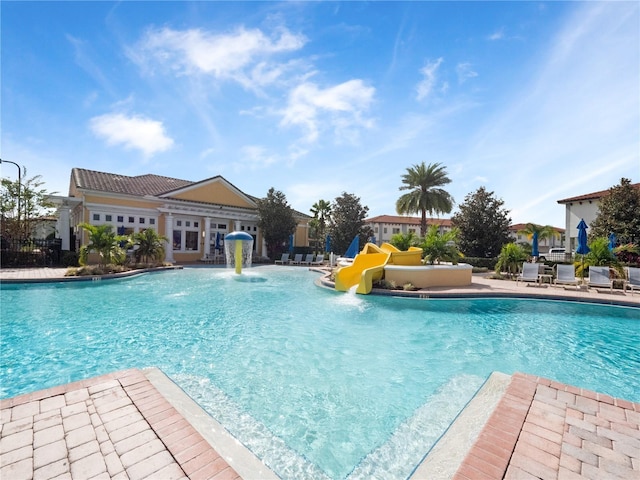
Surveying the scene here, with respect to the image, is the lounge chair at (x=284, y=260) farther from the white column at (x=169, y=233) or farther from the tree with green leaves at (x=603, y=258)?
the tree with green leaves at (x=603, y=258)

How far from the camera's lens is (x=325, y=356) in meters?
5.69

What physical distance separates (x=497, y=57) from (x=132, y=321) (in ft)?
44.4

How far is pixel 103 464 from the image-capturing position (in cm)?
244

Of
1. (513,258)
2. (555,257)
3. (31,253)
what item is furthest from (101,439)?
(555,257)

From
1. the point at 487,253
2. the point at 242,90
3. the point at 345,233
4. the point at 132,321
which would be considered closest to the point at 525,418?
the point at 132,321

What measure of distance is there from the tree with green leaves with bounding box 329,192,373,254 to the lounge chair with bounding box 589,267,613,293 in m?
19.1

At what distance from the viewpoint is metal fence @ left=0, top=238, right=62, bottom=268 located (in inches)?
719

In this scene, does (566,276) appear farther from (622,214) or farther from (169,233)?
(169,233)

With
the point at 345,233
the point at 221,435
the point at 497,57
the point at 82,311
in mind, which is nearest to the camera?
the point at 221,435

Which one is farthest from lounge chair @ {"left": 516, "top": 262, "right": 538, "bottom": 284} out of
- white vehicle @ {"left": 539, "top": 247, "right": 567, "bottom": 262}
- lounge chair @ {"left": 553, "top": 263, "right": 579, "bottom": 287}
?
white vehicle @ {"left": 539, "top": 247, "right": 567, "bottom": 262}

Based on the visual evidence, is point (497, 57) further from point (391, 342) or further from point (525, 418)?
point (525, 418)

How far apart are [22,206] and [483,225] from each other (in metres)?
34.4

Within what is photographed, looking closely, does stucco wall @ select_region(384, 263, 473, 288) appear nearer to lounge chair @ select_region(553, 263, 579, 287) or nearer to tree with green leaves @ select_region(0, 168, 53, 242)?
lounge chair @ select_region(553, 263, 579, 287)

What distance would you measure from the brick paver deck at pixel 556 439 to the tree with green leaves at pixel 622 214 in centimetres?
2279
